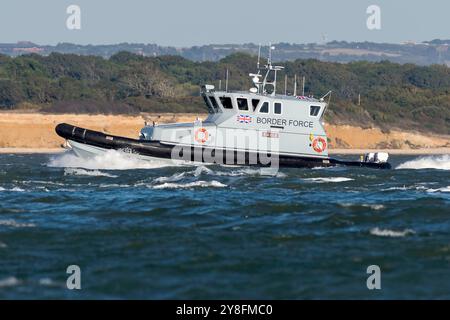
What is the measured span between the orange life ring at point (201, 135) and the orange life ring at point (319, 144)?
5.03 metres

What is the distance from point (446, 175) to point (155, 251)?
22.7m

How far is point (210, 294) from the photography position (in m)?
16.7

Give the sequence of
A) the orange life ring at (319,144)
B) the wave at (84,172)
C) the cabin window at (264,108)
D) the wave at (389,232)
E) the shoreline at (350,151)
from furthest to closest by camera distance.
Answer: the shoreline at (350,151)
the orange life ring at (319,144)
the cabin window at (264,108)
the wave at (84,172)
the wave at (389,232)

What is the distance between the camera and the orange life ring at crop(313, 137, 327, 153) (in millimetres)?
41569

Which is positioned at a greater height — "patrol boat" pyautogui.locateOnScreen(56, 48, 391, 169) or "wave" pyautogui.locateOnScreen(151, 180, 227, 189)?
"patrol boat" pyautogui.locateOnScreen(56, 48, 391, 169)

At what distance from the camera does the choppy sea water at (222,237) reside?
1723cm

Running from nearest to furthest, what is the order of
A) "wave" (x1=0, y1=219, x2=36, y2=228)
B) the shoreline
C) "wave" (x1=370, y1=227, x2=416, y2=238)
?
1. "wave" (x1=370, y1=227, x2=416, y2=238)
2. "wave" (x1=0, y1=219, x2=36, y2=228)
3. the shoreline

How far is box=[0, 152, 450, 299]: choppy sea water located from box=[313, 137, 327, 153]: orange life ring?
614cm

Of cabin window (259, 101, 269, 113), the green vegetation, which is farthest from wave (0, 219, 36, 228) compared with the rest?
the green vegetation

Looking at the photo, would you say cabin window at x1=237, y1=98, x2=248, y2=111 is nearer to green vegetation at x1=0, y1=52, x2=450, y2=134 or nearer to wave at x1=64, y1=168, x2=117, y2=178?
wave at x1=64, y1=168, x2=117, y2=178

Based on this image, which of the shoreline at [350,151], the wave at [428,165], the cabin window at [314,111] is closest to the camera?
the cabin window at [314,111]

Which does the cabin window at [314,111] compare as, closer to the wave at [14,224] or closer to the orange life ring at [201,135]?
the orange life ring at [201,135]

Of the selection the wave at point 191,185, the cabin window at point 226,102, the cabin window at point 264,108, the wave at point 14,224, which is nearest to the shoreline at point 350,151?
the cabin window at point 226,102

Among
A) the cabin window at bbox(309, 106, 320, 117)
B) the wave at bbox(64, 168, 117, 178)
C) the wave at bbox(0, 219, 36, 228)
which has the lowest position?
the wave at bbox(64, 168, 117, 178)
